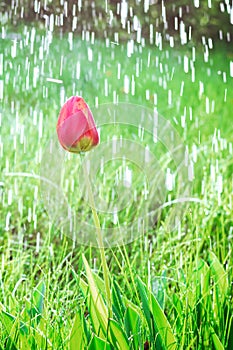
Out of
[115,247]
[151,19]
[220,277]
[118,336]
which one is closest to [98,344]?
[118,336]

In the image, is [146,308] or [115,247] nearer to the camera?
[146,308]

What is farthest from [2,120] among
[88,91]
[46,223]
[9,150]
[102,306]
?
[102,306]

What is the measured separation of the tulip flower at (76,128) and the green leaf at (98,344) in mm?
195

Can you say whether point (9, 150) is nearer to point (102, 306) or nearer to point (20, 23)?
point (20, 23)

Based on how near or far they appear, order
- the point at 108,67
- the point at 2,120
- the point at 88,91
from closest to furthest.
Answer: the point at 2,120 < the point at 88,91 < the point at 108,67

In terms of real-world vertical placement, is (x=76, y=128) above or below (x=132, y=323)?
above

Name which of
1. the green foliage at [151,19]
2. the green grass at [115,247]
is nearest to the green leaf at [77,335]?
the green grass at [115,247]

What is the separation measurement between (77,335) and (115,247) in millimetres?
597

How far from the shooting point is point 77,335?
652mm

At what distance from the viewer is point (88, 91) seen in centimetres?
198

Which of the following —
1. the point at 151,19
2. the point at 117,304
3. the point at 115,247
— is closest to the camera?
the point at 117,304

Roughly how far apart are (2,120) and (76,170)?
43 centimetres

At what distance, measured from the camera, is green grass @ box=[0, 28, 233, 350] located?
0.69m

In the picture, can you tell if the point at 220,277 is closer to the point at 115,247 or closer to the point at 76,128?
the point at 76,128
